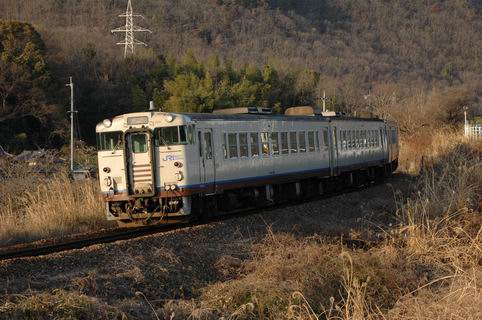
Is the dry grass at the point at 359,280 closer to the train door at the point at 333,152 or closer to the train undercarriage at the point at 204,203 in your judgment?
the train undercarriage at the point at 204,203

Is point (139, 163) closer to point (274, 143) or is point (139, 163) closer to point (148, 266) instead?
point (274, 143)

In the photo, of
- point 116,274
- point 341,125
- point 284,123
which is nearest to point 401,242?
point 116,274

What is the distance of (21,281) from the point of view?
941 cm

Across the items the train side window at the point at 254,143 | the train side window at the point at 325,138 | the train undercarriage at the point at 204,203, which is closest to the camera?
the train undercarriage at the point at 204,203

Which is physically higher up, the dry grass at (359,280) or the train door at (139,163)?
the train door at (139,163)

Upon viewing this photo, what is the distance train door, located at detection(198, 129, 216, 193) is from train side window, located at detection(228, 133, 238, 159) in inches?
35.9

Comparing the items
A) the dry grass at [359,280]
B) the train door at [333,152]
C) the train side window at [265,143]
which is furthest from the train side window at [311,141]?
the dry grass at [359,280]

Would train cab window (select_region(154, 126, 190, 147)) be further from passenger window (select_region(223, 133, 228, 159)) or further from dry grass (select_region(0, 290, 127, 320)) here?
dry grass (select_region(0, 290, 127, 320))

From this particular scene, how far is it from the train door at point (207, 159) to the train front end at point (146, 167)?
0.40m

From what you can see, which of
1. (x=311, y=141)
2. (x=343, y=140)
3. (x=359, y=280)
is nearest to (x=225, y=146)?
(x=311, y=141)

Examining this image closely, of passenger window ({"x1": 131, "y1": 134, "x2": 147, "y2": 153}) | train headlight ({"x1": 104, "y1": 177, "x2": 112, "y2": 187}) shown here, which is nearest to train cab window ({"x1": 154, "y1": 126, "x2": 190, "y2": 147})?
passenger window ({"x1": 131, "y1": 134, "x2": 147, "y2": 153})

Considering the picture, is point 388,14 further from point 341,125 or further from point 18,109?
point 341,125

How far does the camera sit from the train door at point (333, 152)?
2350 cm

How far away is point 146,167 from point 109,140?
1.20 metres
